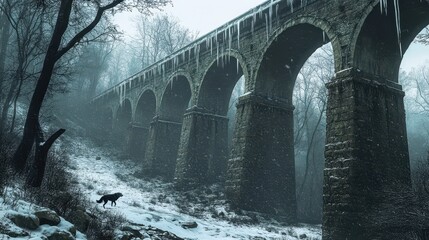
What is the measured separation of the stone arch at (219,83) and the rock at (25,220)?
1278cm

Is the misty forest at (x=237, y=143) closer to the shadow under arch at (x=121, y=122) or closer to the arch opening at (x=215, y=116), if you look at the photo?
the arch opening at (x=215, y=116)

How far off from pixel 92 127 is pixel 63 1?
2597 centimetres

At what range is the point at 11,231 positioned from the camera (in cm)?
378

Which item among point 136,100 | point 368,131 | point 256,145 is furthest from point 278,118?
point 136,100

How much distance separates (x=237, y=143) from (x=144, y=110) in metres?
13.6

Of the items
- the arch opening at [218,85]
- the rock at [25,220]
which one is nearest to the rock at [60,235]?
the rock at [25,220]

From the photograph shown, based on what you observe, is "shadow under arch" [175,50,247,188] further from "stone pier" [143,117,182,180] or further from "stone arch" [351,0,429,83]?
"stone arch" [351,0,429,83]

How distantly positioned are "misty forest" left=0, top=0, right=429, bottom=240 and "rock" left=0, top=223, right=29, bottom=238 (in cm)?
1

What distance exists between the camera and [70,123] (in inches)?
1192

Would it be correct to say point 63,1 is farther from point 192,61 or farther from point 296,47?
point 192,61

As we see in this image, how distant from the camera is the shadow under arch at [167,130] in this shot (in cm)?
2055

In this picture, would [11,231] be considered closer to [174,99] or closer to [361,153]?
[361,153]

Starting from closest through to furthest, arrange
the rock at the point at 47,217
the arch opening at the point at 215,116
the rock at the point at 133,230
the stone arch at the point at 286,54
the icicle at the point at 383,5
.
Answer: the rock at the point at 47,217
the rock at the point at 133,230
the icicle at the point at 383,5
the stone arch at the point at 286,54
the arch opening at the point at 215,116

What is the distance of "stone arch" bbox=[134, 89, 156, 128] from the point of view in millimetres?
25403
